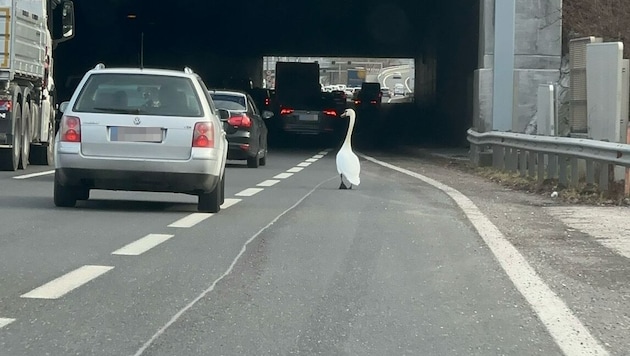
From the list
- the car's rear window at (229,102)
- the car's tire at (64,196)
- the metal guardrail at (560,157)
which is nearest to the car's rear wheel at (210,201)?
the car's tire at (64,196)

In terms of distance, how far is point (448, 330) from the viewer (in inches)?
282

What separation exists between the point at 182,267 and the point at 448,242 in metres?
2.93

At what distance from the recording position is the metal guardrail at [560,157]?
52.6 feet

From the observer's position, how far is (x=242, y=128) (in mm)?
24312

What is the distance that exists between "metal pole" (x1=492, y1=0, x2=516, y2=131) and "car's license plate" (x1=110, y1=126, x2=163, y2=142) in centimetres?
1321

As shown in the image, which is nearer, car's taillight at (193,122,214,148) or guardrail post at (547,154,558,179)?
car's taillight at (193,122,214,148)

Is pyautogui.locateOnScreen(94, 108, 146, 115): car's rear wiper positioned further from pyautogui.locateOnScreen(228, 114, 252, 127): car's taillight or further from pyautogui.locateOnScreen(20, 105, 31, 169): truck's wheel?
pyautogui.locateOnScreen(228, 114, 252, 127): car's taillight

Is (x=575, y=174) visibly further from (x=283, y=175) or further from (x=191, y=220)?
(x=191, y=220)

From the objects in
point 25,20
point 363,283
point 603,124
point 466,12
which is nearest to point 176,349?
A: point 363,283

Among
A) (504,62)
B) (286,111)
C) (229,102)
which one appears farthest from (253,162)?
(286,111)

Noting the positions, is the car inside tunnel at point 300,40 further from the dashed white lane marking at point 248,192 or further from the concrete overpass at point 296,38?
the dashed white lane marking at point 248,192

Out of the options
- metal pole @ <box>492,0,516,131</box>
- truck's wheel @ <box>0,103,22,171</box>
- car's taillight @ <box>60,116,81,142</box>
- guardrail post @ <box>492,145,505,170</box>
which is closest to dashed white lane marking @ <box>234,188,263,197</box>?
car's taillight @ <box>60,116,81,142</box>

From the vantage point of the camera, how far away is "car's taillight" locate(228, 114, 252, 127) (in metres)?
24.3

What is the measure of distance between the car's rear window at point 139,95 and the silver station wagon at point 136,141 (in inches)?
0.4
